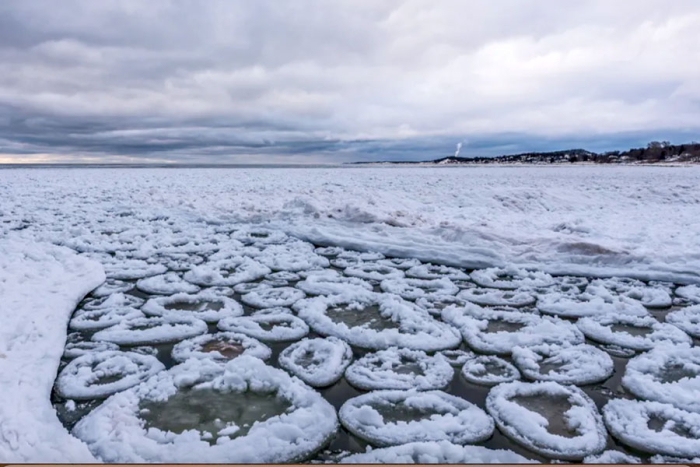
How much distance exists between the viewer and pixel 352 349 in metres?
2.24

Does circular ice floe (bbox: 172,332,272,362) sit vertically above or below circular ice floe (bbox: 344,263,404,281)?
above

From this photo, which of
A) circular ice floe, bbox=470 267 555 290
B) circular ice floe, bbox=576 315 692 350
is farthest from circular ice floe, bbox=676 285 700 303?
circular ice floe, bbox=470 267 555 290

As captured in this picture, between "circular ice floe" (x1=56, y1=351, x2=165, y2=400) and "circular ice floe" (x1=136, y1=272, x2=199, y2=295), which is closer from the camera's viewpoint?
"circular ice floe" (x1=56, y1=351, x2=165, y2=400)

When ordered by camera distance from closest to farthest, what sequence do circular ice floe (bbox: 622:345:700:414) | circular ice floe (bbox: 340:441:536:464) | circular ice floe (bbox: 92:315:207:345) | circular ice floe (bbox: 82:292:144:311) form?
circular ice floe (bbox: 340:441:536:464) → circular ice floe (bbox: 622:345:700:414) → circular ice floe (bbox: 92:315:207:345) → circular ice floe (bbox: 82:292:144:311)

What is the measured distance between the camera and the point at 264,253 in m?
4.40

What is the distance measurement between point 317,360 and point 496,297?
1.52 m

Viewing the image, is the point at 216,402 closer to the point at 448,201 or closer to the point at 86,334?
the point at 86,334

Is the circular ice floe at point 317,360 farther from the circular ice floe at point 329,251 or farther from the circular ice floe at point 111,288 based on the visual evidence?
the circular ice floe at point 329,251

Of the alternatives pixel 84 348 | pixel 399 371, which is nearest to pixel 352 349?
pixel 399 371

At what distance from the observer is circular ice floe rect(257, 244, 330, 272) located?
3.90 m

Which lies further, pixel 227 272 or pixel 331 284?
pixel 227 272

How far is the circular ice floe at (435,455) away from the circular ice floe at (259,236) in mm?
3738

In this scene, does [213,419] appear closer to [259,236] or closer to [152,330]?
[152,330]

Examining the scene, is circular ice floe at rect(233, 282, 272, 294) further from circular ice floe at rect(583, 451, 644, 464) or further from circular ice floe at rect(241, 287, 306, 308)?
circular ice floe at rect(583, 451, 644, 464)
